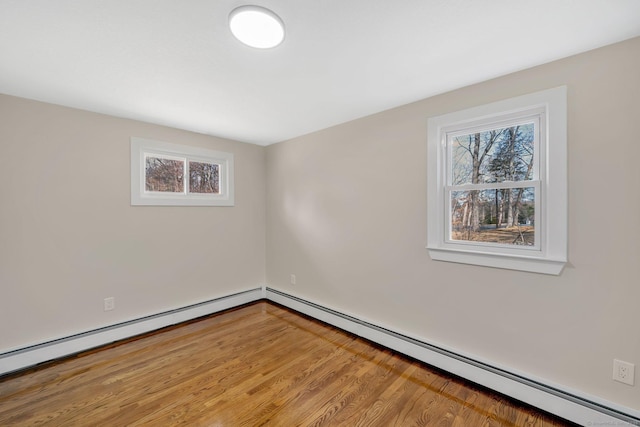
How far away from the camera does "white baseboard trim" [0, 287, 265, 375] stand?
2148 mm

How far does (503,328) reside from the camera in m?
1.88

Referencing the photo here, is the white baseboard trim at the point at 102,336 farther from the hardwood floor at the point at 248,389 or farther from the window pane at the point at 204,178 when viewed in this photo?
the window pane at the point at 204,178

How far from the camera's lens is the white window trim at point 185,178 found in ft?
8.98

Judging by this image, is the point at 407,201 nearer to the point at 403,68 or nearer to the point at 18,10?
the point at 403,68

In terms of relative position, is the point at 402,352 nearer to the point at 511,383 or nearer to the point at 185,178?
the point at 511,383

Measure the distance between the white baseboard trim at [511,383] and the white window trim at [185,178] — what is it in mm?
2137

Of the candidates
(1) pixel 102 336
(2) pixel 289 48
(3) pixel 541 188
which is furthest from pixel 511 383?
(1) pixel 102 336

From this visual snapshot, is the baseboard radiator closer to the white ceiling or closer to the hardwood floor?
the hardwood floor

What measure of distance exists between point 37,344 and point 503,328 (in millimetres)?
3640

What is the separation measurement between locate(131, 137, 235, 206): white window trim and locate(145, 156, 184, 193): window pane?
53 millimetres

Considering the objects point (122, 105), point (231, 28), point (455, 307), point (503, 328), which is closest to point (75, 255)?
point (122, 105)

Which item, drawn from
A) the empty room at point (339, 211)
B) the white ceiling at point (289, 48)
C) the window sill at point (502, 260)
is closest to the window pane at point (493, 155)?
the empty room at point (339, 211)

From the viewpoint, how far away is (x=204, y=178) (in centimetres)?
332

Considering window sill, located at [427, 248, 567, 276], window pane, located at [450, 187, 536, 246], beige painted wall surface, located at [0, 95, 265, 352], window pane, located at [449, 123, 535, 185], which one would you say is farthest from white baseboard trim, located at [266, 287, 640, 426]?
beige painted wall surface, located at [0, 95, 265, 352]
